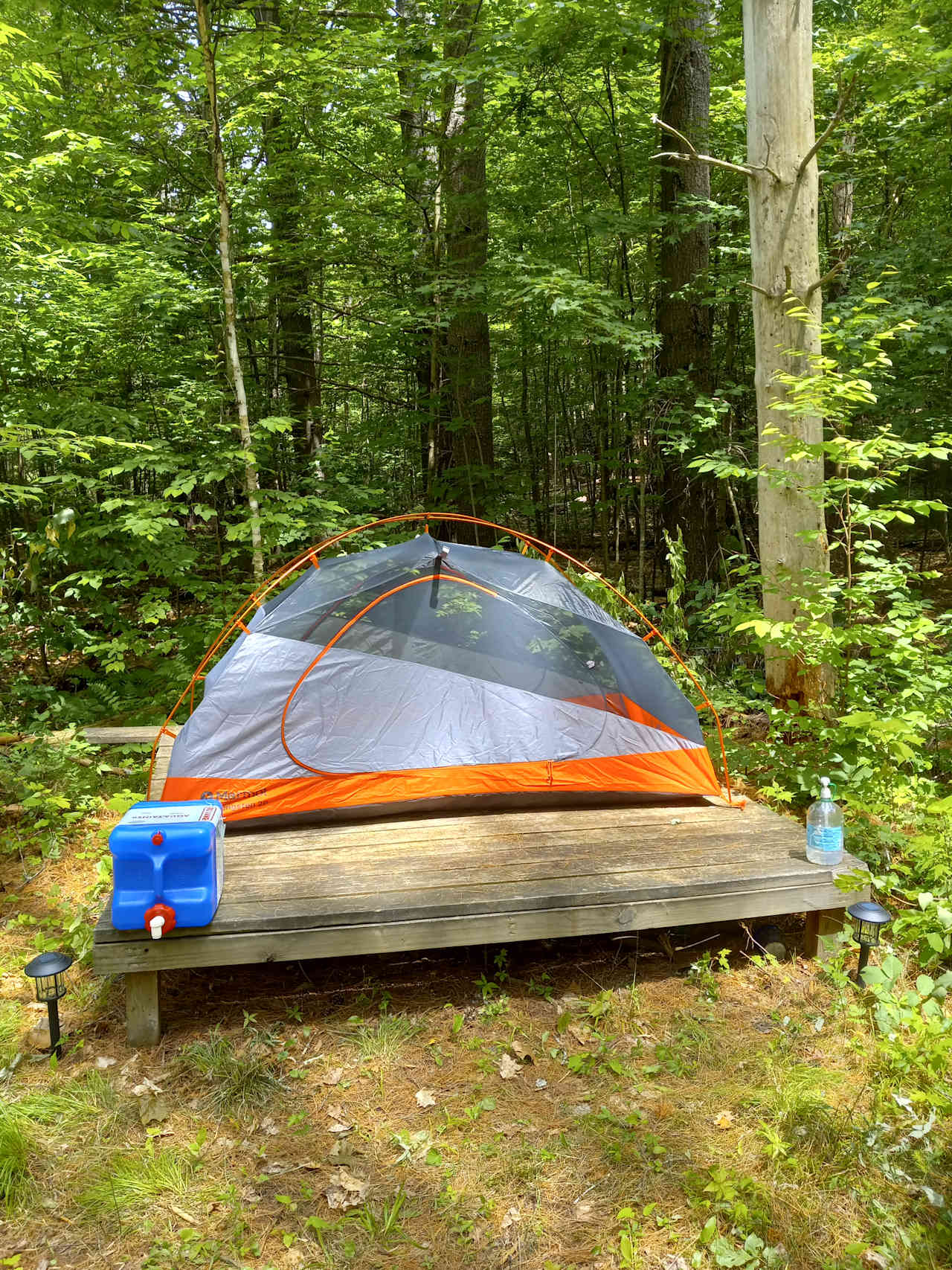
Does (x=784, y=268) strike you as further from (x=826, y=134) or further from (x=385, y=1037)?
(x=385, y=1037)

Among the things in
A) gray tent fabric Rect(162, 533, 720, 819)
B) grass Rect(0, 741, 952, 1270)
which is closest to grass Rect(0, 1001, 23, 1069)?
grass Rect(0, 741, 952, 1270)

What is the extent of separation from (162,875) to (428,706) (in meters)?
1.45

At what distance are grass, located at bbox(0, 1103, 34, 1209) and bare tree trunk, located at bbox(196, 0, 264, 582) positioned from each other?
377cm

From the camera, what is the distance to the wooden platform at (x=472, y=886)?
8.98ft

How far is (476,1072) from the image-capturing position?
2656 mm

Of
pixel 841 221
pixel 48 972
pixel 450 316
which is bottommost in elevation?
pixel 48 972

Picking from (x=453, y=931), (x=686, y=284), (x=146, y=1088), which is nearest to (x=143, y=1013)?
(x=146, y=1088)

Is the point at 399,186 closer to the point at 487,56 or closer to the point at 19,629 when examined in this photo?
the point at 487,56

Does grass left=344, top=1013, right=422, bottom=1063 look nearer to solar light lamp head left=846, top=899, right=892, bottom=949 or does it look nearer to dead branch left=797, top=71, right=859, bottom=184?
solar light lamp head left=846, top=899, right=892, bottom=949

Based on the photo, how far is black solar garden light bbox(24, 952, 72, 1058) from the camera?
2604mm

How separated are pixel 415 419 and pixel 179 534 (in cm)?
244

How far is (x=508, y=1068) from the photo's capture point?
2.67 meters

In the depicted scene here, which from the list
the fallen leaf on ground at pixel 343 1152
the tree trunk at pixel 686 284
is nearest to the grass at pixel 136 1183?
the fallen leaf on ground at pixel 343 1152

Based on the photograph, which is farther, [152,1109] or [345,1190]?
[152,1109]
